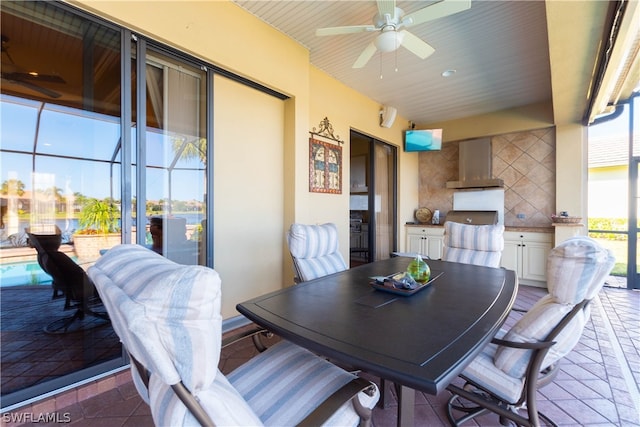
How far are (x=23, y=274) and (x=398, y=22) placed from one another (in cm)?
307

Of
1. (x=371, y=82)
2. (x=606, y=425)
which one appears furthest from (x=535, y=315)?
(x=371, y=82)

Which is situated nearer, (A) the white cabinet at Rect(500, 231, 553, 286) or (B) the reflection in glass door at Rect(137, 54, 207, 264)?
(B) the reflection in glass door at Rect(137, 54, 207, 264)

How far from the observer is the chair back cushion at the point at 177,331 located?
58 centimetres

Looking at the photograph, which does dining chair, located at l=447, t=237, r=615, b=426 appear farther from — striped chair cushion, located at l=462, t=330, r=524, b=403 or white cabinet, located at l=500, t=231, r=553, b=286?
white cabinet, located at l=500, t=231, r=553, b=286

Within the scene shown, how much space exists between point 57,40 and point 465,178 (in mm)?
5583

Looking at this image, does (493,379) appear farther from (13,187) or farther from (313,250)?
(13,187)

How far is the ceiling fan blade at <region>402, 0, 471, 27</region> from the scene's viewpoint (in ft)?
5.84

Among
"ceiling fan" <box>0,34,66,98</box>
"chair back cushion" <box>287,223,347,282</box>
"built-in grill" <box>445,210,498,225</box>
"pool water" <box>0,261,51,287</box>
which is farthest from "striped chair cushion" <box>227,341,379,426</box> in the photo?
"built-in grill" <box>445,210,498,225</box>

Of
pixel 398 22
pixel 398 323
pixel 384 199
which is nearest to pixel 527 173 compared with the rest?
pixel 384 199

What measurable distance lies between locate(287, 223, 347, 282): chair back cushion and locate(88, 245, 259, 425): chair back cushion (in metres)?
1.47

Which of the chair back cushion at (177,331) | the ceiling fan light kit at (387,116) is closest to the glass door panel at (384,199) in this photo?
the ceiling fan light kit at (387,116)

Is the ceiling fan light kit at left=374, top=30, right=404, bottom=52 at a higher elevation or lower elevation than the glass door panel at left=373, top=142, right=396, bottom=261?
higher

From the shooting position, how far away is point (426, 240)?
5258 mm

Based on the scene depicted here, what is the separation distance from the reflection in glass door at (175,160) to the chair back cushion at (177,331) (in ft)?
5.55
